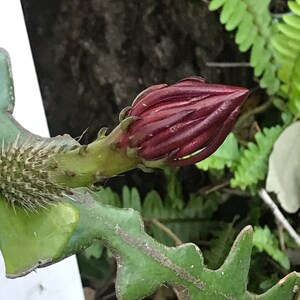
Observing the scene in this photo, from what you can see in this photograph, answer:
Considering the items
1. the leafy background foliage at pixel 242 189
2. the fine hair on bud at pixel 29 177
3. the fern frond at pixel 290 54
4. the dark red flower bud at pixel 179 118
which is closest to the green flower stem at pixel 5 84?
the fine hair on bud at pixel 29 177

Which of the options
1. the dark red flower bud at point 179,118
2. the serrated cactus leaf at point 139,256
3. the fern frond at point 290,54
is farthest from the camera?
the fern frond at point 290,54

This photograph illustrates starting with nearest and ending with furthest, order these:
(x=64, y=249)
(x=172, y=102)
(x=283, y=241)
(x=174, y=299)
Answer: (x=172, y=102), (x=64, y=249), (x=283, y=241), (x=174, y=299)

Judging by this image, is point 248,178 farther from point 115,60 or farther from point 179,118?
point 179,118

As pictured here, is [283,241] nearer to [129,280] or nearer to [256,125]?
[256,125]

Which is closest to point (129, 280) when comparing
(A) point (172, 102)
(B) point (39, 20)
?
(A) point (172, 102)

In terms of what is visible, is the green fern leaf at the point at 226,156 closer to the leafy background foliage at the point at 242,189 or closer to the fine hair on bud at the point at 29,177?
the leafy background foliage at the point at 242,189

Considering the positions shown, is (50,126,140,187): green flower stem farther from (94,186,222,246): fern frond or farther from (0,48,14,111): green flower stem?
(94,186,222,246): fern frond
